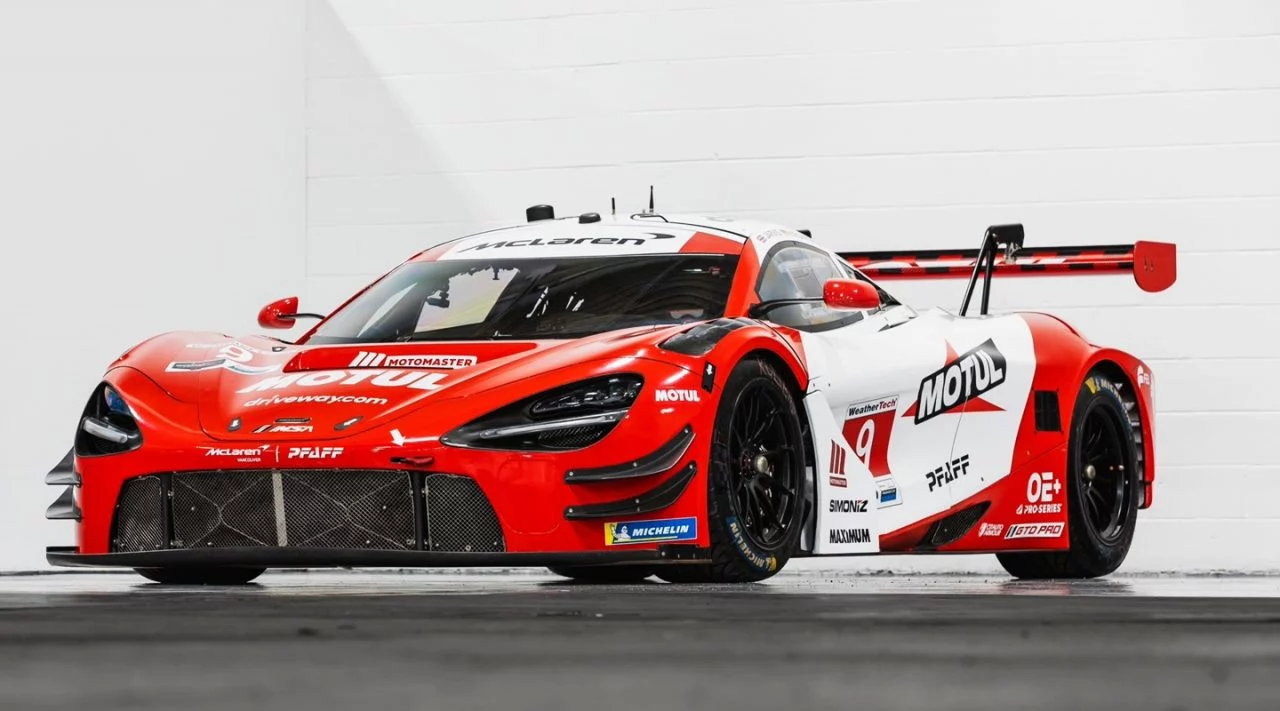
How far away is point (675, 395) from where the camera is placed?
16.2 feet

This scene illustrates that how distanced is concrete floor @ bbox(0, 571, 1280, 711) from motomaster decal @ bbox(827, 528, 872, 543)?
198 centimetres

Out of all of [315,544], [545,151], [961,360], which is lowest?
[315,544]

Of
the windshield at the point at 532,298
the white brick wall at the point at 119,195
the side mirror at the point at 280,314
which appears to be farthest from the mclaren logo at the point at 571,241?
the white brick wall at the point at 119,195

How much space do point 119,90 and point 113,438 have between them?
5.14 m

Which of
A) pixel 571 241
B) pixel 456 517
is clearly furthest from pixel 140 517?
pixel 571 241

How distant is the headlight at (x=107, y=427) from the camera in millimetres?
5273

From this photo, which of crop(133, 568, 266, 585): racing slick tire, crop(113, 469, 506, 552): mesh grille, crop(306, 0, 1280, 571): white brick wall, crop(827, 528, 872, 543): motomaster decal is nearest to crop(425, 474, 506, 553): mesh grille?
crop(113, 469, 506, 552): mesh grille

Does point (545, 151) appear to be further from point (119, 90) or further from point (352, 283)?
point (119, 90)

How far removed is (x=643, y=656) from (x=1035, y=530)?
456cm

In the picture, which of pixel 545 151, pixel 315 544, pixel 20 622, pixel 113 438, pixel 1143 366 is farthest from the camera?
pixel 545 151

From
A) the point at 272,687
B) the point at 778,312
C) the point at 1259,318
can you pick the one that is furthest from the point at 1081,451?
the point at 272,687

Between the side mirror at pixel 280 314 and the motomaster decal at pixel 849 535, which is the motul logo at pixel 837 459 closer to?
the motomaster decal at pixel 849 535

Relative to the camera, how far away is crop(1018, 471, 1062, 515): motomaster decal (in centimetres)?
675

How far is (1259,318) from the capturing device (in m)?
9.58
